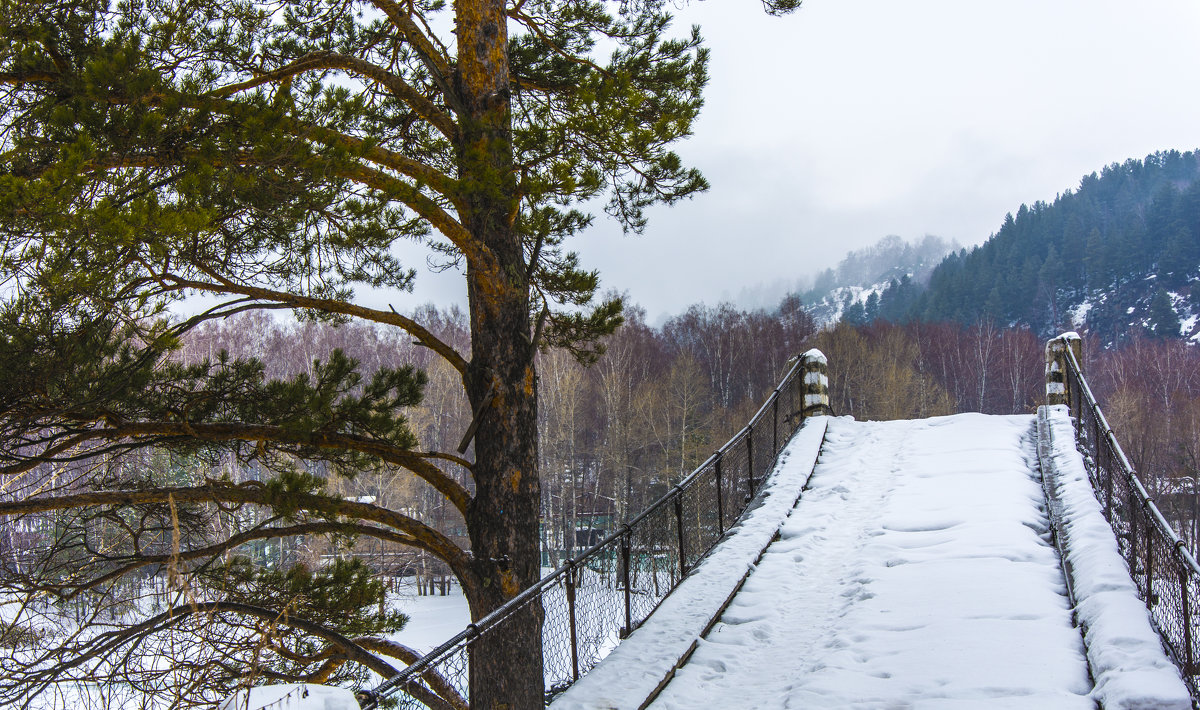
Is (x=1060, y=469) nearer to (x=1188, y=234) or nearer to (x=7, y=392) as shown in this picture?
(x=7, y=392)

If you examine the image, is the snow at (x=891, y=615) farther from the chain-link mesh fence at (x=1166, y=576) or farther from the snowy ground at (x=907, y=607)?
the chain-link mesh fence at (x=1166, y=576)

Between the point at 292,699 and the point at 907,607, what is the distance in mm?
4502

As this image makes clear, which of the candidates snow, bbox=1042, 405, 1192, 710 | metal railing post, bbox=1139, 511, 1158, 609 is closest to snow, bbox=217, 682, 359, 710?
snow, bbox=1042, 405, 1192, 710

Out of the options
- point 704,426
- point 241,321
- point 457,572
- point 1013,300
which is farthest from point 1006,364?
point 457,572

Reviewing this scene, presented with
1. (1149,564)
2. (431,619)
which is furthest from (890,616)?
(431,619)

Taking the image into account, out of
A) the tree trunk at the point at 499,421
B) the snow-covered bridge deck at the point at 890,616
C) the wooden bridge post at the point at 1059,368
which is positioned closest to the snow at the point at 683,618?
the snow-covered bridge deck at the point at 890,616

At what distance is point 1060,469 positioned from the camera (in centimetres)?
785

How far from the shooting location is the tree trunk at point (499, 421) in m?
5.75

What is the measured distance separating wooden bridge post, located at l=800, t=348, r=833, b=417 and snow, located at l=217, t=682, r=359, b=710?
9743 mm

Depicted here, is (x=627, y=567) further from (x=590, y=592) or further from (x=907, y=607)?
(x=590, y=592)

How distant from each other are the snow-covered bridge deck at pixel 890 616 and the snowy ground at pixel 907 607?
0.5 inches

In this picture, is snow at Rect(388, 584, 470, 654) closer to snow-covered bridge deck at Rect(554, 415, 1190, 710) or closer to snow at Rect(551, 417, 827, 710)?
snow at Rect(551, 417, 827, 710)

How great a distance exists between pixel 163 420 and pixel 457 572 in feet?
7.73

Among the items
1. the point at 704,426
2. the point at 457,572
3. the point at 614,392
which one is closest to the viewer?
the point at 457,572
